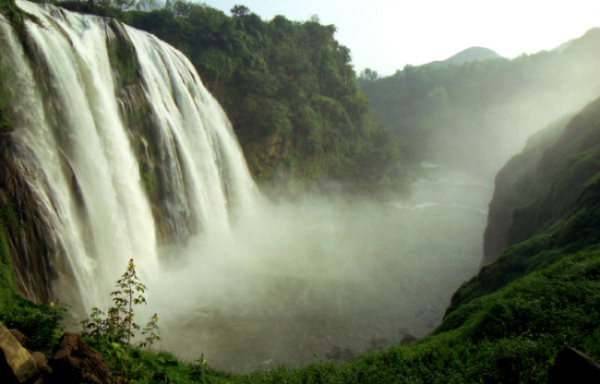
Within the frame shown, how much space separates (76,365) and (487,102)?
73.0m

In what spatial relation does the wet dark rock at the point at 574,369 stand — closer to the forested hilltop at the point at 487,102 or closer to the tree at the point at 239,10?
the tree at the point at 239,10

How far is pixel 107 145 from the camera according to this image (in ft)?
38.6

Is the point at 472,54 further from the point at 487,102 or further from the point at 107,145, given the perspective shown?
the point at 107,145

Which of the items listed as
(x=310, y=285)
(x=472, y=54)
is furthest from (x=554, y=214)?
(x=472, y=54)

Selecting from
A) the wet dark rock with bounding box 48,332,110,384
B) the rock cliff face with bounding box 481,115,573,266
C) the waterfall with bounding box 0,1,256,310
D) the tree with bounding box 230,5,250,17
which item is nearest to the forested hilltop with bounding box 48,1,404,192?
the tree with bounding box 230,5,250,17

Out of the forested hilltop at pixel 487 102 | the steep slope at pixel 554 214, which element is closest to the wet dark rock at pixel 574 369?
the steep slope at pixel 554 214

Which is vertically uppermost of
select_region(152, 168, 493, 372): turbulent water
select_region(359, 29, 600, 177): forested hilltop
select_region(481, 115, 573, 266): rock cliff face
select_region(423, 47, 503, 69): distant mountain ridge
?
select_region(423, 47, 503, 69): distant mountain ridge

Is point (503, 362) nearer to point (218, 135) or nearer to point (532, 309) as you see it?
point (532, 309)

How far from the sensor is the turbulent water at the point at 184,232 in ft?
32.1

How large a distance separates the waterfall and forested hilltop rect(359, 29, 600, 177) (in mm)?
37193

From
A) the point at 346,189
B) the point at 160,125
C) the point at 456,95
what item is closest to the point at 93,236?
the point at 160,125

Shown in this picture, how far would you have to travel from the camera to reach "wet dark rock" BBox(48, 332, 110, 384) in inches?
143

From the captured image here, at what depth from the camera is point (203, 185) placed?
55.3 ft

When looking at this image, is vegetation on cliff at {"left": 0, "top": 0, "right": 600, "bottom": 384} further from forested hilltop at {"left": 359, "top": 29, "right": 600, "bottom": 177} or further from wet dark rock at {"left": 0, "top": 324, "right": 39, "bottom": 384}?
forested hilltop at {"left": 359, "top": 29, "right": 600, "bottom": 177}
